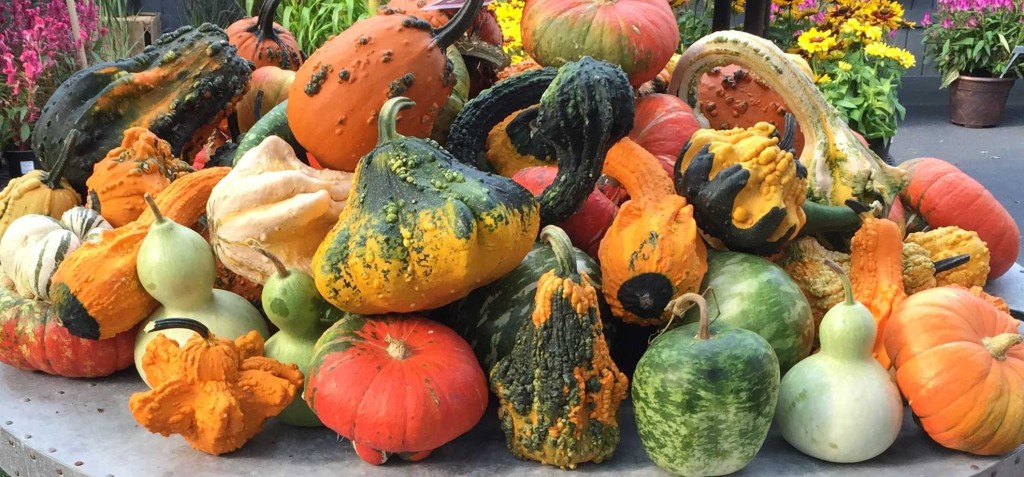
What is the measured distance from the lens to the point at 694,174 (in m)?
1.83

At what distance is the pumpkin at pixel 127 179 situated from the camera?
6.82 feet

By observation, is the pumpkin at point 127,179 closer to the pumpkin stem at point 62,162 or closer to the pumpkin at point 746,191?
the pumpkin stem at point 62,162

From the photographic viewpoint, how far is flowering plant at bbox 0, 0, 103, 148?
205 inches

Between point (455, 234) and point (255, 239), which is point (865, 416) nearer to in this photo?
point (455, 234)

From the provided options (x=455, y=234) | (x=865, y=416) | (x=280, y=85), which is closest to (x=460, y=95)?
(x=280, y=85)

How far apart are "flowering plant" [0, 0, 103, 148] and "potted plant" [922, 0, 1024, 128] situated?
7.91 meters

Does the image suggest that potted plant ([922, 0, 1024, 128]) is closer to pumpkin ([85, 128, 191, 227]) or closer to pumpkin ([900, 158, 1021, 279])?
pumpkin ([900, 158, 1021, 279])

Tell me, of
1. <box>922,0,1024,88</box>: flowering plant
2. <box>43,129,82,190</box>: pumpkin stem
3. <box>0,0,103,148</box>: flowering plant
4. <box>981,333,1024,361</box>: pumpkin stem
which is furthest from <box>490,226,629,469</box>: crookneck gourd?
<box>922,0,1024,88</box>: flowering plant

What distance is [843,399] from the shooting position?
4.94ft

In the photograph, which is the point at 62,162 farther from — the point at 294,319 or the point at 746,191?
the point at 746,191

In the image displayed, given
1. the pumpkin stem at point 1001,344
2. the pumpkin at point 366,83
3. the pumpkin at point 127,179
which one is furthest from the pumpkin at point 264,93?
the pumpkin stem at point 1001,344

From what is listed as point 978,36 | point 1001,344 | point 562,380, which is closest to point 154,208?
point 562,380

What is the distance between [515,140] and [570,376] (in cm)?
88

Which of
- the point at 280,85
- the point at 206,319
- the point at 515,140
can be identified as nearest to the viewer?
the point at 206,319
